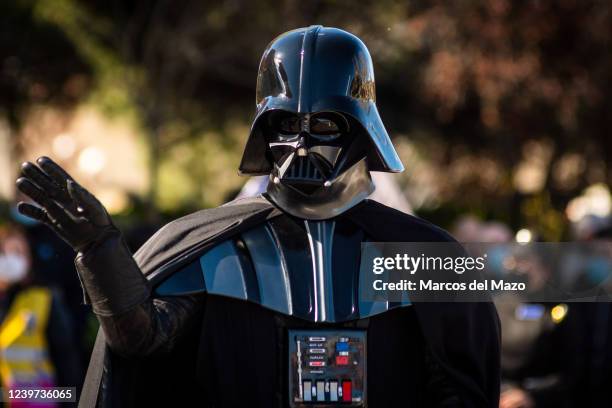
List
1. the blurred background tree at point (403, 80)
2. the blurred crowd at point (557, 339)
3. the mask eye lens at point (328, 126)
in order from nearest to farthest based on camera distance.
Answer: the mask eye lens at point (328, 126)
the blurred crowd at point (557, 339)
the blurred background tree at point (403, 80)

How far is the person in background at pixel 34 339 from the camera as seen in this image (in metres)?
6.03

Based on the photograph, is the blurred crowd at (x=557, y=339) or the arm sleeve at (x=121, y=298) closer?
the arm sleeve at (x=121, y=298)

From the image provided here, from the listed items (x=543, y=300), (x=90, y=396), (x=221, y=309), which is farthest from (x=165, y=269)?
(x=543, y=300)

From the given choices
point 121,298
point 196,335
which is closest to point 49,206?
point 121,298

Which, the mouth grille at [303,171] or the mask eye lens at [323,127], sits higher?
the mask eye lens at [323,127]

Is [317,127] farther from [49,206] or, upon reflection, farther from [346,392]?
[49,206]

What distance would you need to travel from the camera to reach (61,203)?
110 inches

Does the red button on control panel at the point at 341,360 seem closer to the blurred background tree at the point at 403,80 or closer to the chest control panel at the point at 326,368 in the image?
the chest control panel at the point at 326,368

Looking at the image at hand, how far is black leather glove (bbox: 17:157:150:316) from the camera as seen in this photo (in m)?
2.79

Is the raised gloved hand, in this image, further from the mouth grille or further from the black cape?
the mouth grille

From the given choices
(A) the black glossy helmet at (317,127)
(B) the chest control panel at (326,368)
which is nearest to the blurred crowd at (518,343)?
(A) the black glossy helmet at (317,127)

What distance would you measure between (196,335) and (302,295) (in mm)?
345

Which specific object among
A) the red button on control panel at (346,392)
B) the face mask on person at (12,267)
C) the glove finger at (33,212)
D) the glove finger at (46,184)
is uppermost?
the face mask on person at (12,267)

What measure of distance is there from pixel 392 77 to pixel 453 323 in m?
15.3
